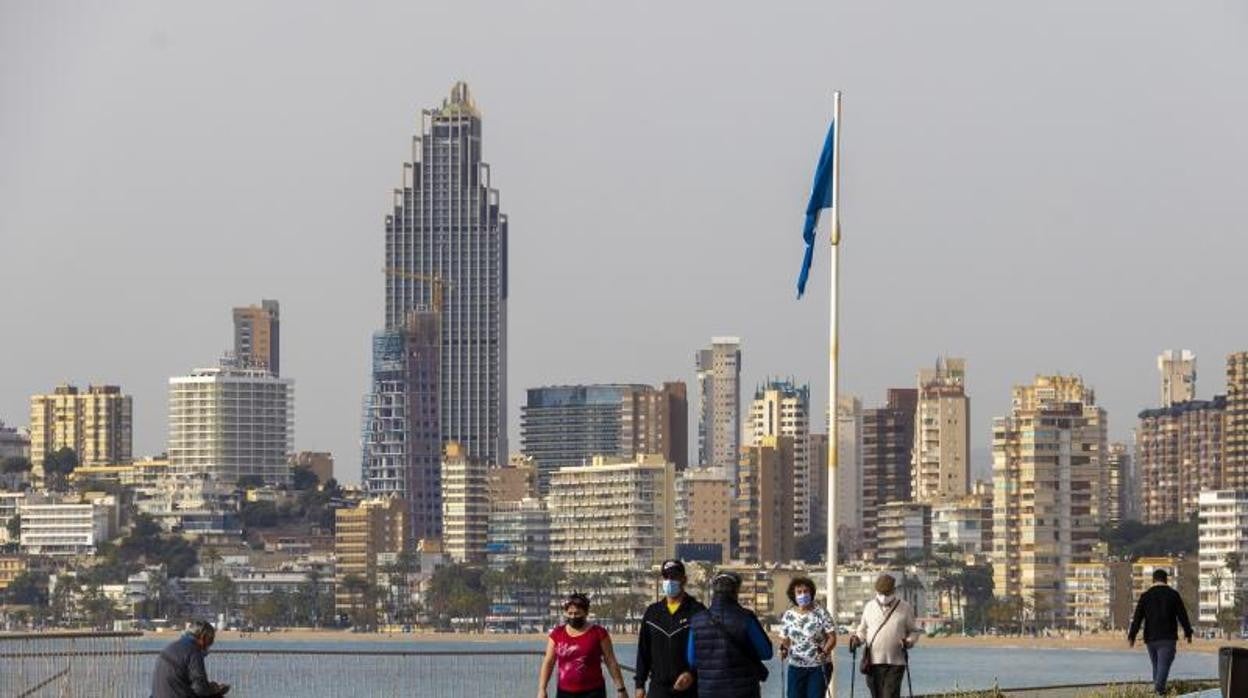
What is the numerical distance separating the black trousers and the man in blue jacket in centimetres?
323

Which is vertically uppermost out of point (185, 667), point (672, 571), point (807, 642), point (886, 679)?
point (672, 571)

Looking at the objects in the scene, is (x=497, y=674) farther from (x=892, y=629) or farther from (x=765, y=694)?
(x=765, y=694)

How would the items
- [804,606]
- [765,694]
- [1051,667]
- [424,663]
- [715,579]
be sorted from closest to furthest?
[715,579] → [804,606] → [424,663] → [765,694] → [1051,667]

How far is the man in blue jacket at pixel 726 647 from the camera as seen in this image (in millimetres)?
24000

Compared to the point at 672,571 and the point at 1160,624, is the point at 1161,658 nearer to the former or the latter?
the point at 1160,624

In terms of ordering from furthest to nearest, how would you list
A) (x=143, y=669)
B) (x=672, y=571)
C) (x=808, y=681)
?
1. (x=143, y=669)
2. (x=808, y=681)
3. (x=672, y=571)

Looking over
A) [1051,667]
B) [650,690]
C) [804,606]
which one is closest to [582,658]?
[650,690]

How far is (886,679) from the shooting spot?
27125 millimetres

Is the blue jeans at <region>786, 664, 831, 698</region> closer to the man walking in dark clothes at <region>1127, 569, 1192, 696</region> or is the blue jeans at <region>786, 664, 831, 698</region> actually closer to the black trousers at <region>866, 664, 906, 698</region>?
the black trousers at <region>866, 664, 906, 698</region>

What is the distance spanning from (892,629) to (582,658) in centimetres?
392

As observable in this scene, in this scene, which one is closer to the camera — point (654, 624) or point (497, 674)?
A: point (654, 624)

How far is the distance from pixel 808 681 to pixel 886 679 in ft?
4.66

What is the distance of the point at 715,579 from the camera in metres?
24.0

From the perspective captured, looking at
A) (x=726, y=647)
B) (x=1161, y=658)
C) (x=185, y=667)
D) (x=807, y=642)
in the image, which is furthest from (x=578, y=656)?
(x=1161, y=658)
